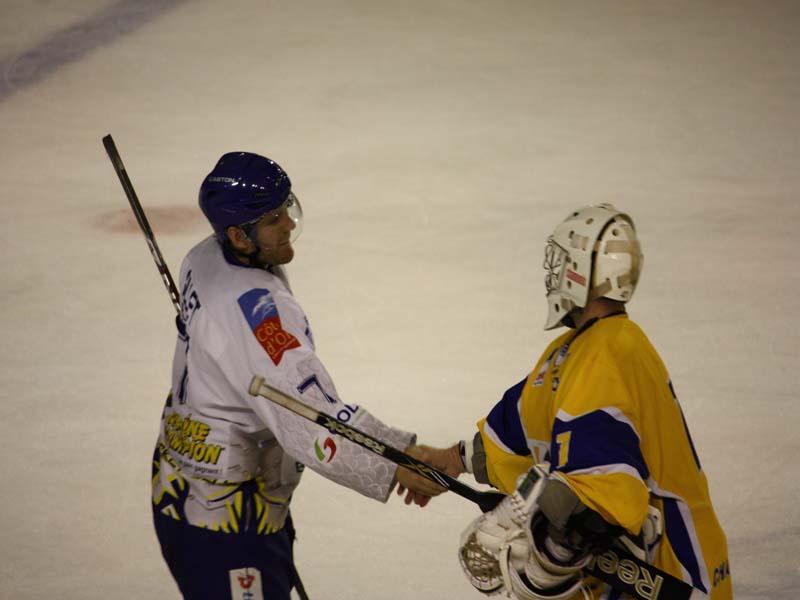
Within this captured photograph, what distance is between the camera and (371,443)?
279 cm

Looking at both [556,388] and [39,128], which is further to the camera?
[39,128]

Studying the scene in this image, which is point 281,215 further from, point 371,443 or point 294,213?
point 371,443

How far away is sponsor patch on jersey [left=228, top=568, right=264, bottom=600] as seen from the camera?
3.02 meters

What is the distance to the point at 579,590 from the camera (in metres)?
2.70

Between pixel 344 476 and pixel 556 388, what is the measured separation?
1.85 feet

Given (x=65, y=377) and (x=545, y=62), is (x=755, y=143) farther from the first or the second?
(x=65, y=377)

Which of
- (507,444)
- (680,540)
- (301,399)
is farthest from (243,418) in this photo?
(680,540)

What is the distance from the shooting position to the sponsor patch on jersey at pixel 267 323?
2846 millimetres

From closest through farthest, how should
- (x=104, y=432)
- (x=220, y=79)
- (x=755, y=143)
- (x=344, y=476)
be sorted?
(x=344, y=476)
(x=104, y=432)
(x=755, y=143)
(x=220, y=79)

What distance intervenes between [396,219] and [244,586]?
3.77m

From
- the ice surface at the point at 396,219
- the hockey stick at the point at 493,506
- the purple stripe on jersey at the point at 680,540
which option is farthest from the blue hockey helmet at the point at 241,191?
the ice surface at the point at 396,219

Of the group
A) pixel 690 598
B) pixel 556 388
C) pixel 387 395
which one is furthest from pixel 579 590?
pixel 387 395

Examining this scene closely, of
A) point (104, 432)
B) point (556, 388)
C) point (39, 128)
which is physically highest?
point (39, 128)

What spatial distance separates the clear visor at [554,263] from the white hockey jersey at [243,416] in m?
0.54
